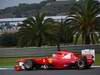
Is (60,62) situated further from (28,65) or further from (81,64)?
(28,65)

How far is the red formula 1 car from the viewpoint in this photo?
52.7 feet

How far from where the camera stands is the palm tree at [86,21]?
39812mm

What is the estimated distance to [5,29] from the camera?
83312 mm

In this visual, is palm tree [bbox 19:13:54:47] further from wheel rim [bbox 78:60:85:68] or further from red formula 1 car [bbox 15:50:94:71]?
wheel rim [bbox 78:60:85:68]

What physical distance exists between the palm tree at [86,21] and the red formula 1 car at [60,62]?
2289cm

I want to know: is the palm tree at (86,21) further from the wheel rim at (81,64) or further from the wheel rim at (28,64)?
the wheel rim at (81,64)

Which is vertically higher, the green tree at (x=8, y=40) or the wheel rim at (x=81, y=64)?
the wheel rim at (x=81, y=64)

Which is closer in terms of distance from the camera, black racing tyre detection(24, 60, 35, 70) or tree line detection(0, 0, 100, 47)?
black racing tyre detection(24, 60, 35, 70)

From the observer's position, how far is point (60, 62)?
656 inches

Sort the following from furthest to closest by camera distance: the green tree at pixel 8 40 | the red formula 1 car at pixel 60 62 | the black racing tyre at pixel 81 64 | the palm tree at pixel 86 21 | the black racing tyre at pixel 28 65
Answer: the green tree at pixel 8 40, the palm tree at pixel 86 21, the black racing tyre at pixel 28 65, the red formula 1 car at pixel 60 62, the black racing tyre at pixel 81 64

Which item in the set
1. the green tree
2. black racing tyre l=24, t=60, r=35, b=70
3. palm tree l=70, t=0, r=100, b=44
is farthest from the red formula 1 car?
the green tree

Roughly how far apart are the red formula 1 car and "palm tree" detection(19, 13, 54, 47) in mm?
26112

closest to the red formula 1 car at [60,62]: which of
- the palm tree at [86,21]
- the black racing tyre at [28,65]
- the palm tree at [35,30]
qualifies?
the black racing tyre at [28,65]

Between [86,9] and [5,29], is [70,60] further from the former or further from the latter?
[5,29]
